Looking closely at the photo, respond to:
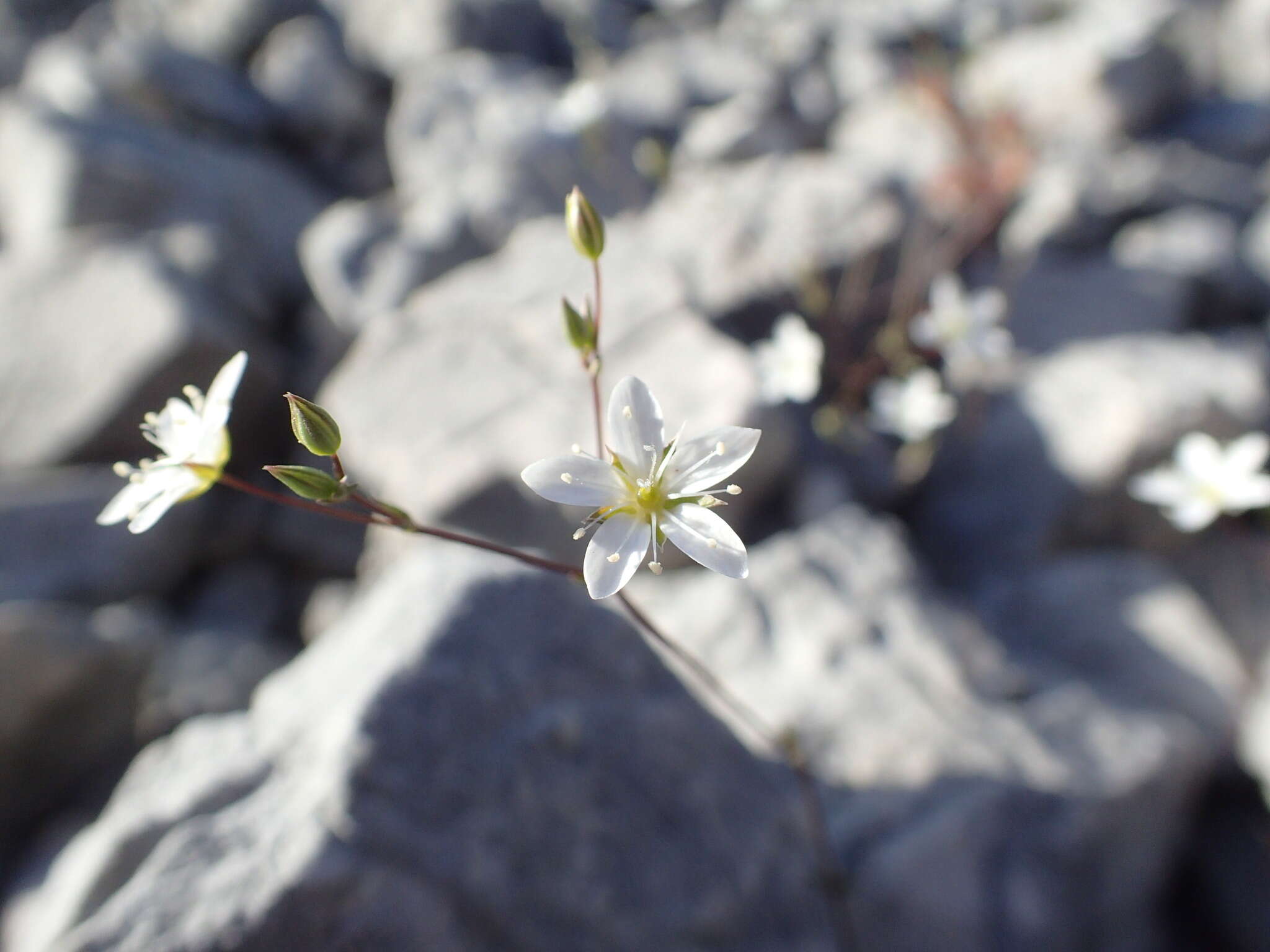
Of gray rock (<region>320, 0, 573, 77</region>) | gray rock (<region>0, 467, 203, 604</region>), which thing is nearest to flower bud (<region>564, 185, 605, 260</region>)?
gray rock (<region>0, 467, 203, 604</region>)

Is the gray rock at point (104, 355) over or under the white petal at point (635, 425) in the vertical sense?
under

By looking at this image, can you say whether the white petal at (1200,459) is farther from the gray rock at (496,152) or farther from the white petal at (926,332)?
the gray rock at (496,152)

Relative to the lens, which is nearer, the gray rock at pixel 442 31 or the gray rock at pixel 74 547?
the gray rock at pixel 74 547

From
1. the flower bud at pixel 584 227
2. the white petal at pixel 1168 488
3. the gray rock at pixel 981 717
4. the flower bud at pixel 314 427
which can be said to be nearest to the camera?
the flower bud at pixel 314 427

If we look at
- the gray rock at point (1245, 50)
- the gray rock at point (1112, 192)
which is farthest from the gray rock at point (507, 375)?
the gray rock at point (1245, 50)

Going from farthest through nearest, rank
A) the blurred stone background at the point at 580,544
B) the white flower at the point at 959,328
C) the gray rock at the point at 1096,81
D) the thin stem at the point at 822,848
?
the gray rock at the point at 1096,81, the white flower at the point at 959,328, the thin stem at the point at 822,848, the blurred stone background at the point at 580,544

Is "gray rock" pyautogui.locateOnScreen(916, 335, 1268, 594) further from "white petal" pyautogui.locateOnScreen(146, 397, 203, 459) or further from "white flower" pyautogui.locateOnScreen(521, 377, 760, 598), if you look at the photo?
"white petal" pyautogui.locateOnScreen(146, 397, 203, 459)

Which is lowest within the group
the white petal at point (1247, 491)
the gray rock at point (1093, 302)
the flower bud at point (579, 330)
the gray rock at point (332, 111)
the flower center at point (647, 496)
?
the gray rock at point (1093, 302)
